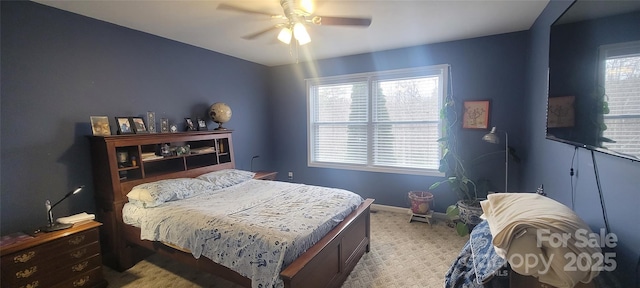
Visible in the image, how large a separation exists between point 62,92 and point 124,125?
21.0 inches

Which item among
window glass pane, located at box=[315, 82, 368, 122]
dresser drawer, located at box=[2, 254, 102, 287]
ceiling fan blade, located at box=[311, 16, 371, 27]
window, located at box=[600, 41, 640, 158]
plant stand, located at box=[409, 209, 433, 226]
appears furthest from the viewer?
window glass pane, located at box=[315, 82, 368, 122]

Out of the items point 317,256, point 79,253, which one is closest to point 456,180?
point 317,256

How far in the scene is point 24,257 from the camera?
1845 mm

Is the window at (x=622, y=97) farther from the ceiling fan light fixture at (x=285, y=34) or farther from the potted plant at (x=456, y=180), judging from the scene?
the potted plant at (x=456, y=180)

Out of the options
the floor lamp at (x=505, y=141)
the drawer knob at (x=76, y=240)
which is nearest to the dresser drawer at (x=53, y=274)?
the drawer knob at (x=76, y=240)

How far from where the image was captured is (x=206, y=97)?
376cm

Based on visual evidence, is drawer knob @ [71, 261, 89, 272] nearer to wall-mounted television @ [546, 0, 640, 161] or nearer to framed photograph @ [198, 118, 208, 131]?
framed photograph @ [198, 118, 208, 131]

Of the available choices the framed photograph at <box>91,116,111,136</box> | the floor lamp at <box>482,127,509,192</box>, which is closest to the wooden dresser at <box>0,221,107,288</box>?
the framed photograph at <box>91,116,111,136</box>

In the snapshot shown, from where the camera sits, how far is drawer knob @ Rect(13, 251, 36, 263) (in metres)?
1.81

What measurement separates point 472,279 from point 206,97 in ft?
12.0

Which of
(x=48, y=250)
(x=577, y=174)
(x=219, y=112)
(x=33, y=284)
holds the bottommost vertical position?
(x=33, y=284)

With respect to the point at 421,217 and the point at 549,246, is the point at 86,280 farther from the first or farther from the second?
the point at 421,217

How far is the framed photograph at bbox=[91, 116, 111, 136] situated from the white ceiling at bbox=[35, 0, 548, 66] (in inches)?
38.6

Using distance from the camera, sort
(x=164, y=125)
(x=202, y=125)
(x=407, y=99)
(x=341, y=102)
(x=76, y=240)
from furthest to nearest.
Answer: (x=341, y=102), (x=407, y=99), (x=202, y=125), (x=164, y=125), (x=76, y=240)
